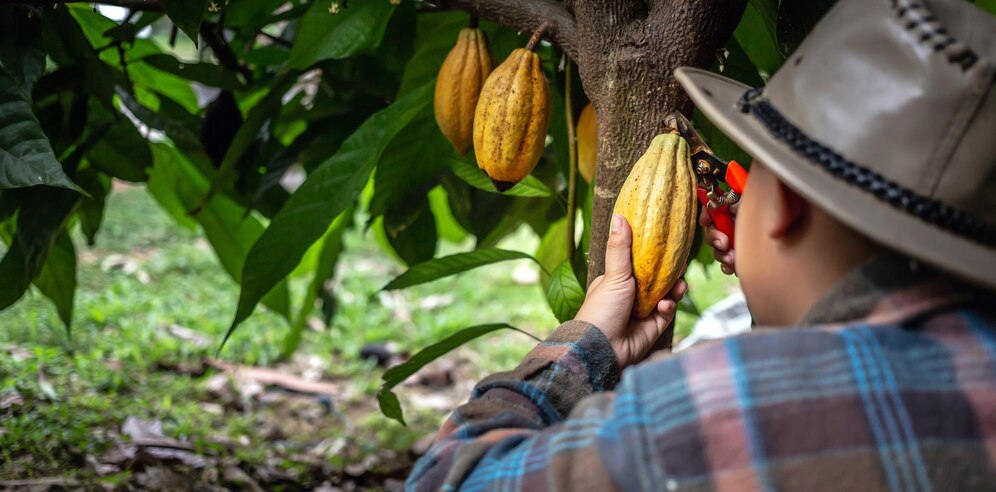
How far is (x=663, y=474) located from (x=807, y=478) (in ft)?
0.39

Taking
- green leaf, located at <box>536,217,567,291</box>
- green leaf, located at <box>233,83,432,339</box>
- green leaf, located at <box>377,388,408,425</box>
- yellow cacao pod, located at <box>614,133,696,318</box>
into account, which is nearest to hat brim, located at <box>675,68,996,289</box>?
yellow cacao pod, located at <box>614,133,696,318</box>

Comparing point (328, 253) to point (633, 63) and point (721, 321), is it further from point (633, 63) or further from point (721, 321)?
point (721, 321)

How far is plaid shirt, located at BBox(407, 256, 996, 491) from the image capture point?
0.76m

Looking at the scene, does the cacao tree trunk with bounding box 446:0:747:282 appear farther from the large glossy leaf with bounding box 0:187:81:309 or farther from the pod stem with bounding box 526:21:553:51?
the large glossy leaf with bounding box 0:187:81:309

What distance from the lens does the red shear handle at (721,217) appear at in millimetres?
1138

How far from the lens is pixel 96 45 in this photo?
1800 mm

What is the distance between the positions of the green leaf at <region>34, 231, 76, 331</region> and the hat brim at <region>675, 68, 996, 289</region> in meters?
1.49

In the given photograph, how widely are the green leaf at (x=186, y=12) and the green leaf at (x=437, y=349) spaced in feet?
1.82

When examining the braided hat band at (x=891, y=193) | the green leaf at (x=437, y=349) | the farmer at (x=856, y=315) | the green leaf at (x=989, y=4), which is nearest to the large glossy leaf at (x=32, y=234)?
the green leaf at (x=437, y=349)

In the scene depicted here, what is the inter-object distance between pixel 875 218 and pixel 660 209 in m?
0.30

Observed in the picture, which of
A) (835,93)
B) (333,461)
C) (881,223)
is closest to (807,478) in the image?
(881,223)

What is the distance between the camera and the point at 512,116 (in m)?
1.18

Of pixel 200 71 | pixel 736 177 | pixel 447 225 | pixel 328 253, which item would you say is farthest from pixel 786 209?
pixel 447 225

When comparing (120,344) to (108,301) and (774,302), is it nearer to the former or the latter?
(108,301)
